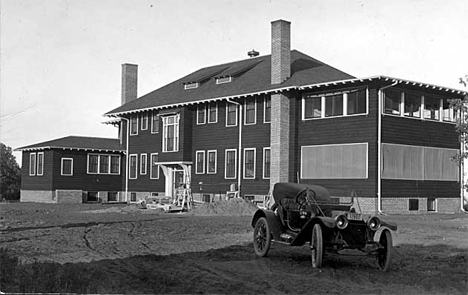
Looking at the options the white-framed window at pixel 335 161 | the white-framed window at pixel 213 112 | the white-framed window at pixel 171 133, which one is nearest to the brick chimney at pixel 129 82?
the white-framed window at pixel 171 133

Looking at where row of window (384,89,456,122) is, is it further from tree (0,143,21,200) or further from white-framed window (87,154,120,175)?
tree (0,143,21,200)

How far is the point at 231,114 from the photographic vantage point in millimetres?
40062

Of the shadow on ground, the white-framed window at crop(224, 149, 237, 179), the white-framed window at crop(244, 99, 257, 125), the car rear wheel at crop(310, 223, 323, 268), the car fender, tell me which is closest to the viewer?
the shadow on ground

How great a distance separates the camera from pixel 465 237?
20.0 metres

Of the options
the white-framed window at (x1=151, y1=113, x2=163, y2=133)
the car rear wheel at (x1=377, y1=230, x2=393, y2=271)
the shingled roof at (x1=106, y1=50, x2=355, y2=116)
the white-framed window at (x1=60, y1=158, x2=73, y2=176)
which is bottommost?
the car rear wheel at (x1=377, y1=230, x2=393, y2=271)

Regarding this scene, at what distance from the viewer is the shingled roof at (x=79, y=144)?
4912cm

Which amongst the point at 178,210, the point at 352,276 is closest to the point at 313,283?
the point at 352,276

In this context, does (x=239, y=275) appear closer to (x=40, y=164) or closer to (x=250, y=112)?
(x=250, y=112)

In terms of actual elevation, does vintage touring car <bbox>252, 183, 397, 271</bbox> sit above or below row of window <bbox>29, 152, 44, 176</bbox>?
below

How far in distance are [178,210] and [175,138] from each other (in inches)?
321

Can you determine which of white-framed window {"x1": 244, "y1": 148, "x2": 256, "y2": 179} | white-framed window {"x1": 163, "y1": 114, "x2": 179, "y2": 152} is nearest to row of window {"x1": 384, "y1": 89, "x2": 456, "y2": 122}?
white-framed window {"x1": 244, "y1": 148, "x2": 256, "y2": 179}

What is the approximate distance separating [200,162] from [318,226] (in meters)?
30.0

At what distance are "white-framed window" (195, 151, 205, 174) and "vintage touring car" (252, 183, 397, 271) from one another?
26.8m

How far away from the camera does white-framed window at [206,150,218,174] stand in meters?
40.9
